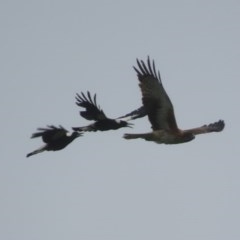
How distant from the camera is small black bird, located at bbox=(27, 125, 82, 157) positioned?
53.8 ft

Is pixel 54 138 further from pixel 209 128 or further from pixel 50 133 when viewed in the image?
pixel 209 128

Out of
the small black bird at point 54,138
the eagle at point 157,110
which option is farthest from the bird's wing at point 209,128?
the small black bird at point 54,138

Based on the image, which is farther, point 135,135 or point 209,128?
point 209,128

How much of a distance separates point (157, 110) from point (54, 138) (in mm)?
1891

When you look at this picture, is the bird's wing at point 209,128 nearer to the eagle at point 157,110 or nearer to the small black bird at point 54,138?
the eagle at point 157,110

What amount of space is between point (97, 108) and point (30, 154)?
176 cm

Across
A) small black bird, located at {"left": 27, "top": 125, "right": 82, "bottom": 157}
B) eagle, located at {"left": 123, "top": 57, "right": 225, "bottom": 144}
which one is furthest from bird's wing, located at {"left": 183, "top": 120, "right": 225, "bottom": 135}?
small black bird, located at {"left": 27, "top": 125, "right": 82, "bottom": 157}

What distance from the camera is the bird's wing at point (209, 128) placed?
56.8 ft

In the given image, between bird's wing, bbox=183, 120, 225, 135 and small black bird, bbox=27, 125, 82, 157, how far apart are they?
2.18 meters

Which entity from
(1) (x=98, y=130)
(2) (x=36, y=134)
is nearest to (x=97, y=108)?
(1) (x=98, y=130)

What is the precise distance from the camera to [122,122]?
57.4ft

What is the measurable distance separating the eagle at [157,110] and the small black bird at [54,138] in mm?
1058

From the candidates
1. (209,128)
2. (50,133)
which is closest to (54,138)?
(50,133)

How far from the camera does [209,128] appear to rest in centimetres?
1803
